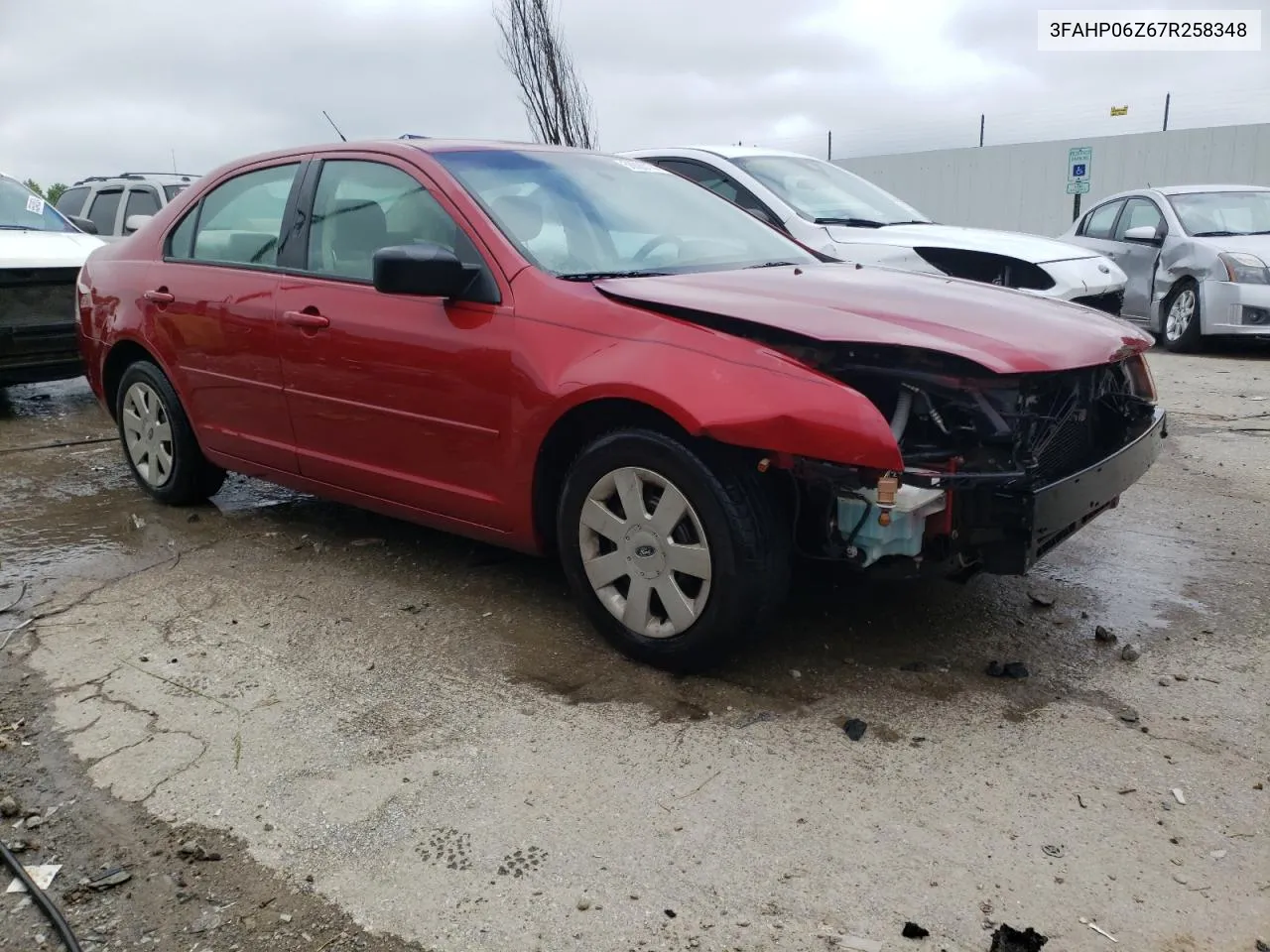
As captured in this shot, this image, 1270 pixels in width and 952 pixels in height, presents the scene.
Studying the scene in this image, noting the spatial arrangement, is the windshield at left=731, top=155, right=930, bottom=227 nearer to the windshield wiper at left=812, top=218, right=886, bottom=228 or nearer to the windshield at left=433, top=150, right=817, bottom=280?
the windshield wiper at left=812, top=218, right=886, bottom=228

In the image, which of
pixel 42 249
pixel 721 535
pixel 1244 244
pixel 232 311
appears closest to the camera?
pixel 721 535

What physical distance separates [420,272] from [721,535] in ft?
4.18

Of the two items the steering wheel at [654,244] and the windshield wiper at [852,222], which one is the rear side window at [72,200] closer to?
the windshield wiper at [852,222]

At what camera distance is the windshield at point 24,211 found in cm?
828

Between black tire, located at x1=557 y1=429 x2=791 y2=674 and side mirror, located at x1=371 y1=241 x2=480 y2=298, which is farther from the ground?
side mirror, located at x1=371 y1=241 x2=480 y2=298

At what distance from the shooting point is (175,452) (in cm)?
508

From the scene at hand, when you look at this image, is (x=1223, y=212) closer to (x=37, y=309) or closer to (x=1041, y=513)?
(x=1041, y=513)

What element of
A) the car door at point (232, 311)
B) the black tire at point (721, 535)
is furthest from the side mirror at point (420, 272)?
the car door at point (232, 311)

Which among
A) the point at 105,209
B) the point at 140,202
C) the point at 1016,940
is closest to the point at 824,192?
the point at 1016,940

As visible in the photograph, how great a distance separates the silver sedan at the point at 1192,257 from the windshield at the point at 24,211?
872 cm

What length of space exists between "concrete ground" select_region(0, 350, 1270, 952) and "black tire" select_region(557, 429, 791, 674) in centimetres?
17

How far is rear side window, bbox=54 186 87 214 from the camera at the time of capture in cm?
1320

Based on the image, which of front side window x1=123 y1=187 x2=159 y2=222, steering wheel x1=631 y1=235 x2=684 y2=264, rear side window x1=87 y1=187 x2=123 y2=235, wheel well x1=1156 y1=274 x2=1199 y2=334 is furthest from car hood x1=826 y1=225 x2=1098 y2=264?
rear side window x1=87 y1=187 x2=123 y2=235

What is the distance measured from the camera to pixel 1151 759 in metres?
2.83
